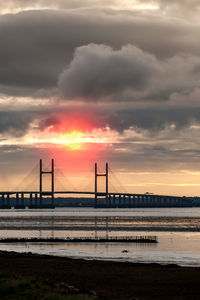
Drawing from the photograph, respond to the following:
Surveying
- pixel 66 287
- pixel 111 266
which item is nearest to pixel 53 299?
pixel 66 287

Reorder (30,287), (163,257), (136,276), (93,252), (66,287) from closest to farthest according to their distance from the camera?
(30,287) → (66,287) → (136,276) → (163,257) → (93,252)

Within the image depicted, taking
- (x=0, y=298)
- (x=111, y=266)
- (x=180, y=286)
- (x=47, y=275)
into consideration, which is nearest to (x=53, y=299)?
(x=0, y=298)

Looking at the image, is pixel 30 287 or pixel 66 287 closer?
pixel 30 287

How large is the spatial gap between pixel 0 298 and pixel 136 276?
18707 millimetres

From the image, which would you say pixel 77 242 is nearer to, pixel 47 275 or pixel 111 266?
pixel 111 266

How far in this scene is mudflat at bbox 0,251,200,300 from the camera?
1366 inches

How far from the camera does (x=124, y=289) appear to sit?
119ft

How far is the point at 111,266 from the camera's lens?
1928 inches

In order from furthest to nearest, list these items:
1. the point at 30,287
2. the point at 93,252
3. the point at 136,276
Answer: the point at 93,252 < the point at 136,276 < the point at 30,287

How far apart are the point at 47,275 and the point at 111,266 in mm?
8195

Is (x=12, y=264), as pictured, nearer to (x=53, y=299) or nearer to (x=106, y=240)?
(x=53, y=299)

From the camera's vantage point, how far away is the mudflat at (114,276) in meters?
34.7

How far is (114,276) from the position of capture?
140 ft

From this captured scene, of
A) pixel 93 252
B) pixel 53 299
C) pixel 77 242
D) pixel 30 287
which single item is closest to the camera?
pixel 53 299
